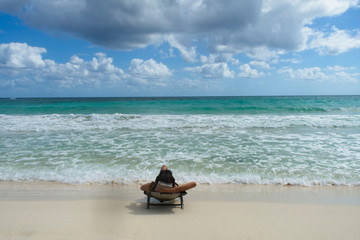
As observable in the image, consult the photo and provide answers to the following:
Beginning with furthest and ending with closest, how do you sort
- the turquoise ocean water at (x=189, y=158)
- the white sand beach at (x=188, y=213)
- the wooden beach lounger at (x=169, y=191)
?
the turquoise ocean water at (x=189, y=158) → the wooden beach lounger at (x=169, y=191) → the white sand beach at (x=188, y=213)

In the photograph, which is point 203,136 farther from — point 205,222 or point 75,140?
point 205,222

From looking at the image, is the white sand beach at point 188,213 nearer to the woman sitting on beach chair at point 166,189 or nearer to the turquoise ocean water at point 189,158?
the woman sitting on beach chair at point 166,189

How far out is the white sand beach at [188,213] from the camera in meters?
4.08

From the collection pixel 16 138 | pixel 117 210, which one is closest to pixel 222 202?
pixel 117 210

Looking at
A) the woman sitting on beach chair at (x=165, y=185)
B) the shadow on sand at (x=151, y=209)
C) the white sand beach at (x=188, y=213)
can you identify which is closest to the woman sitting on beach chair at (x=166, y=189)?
the woman sitting on beach chair at (x=165, y=185)

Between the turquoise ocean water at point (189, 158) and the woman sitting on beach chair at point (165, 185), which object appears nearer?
the woman sitting on beach chair at point (165, 185)

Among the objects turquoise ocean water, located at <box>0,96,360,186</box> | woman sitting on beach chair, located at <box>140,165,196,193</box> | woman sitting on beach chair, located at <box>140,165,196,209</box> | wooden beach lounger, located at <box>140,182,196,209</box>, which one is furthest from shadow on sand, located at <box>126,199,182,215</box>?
turquoise ocean water, located at <box>0,96,360,186</box>

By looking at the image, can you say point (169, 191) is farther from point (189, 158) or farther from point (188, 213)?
point (189, 158)

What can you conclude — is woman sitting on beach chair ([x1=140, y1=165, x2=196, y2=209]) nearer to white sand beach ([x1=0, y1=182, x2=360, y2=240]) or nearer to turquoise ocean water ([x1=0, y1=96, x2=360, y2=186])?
white sand beach ([x1=0, y1=182, x2=360, y2=240])

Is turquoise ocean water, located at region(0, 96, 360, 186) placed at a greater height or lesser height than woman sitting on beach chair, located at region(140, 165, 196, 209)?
lesser

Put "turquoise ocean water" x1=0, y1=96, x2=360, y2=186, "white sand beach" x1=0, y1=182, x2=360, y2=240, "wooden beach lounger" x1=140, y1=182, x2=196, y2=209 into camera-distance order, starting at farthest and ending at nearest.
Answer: "turquoise ocean water" x1=0, y1=96, x2=360, y2=186, "wooden beach lounger" x1=140, y1=182, x2=196, y2=209, "white sand beach" x1=0, y1=182, x2=360, y2=240

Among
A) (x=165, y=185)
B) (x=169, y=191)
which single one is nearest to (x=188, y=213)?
(x=169, y=191)

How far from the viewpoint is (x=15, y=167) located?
7.66 meters

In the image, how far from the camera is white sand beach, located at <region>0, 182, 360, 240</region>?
4.08 metres
